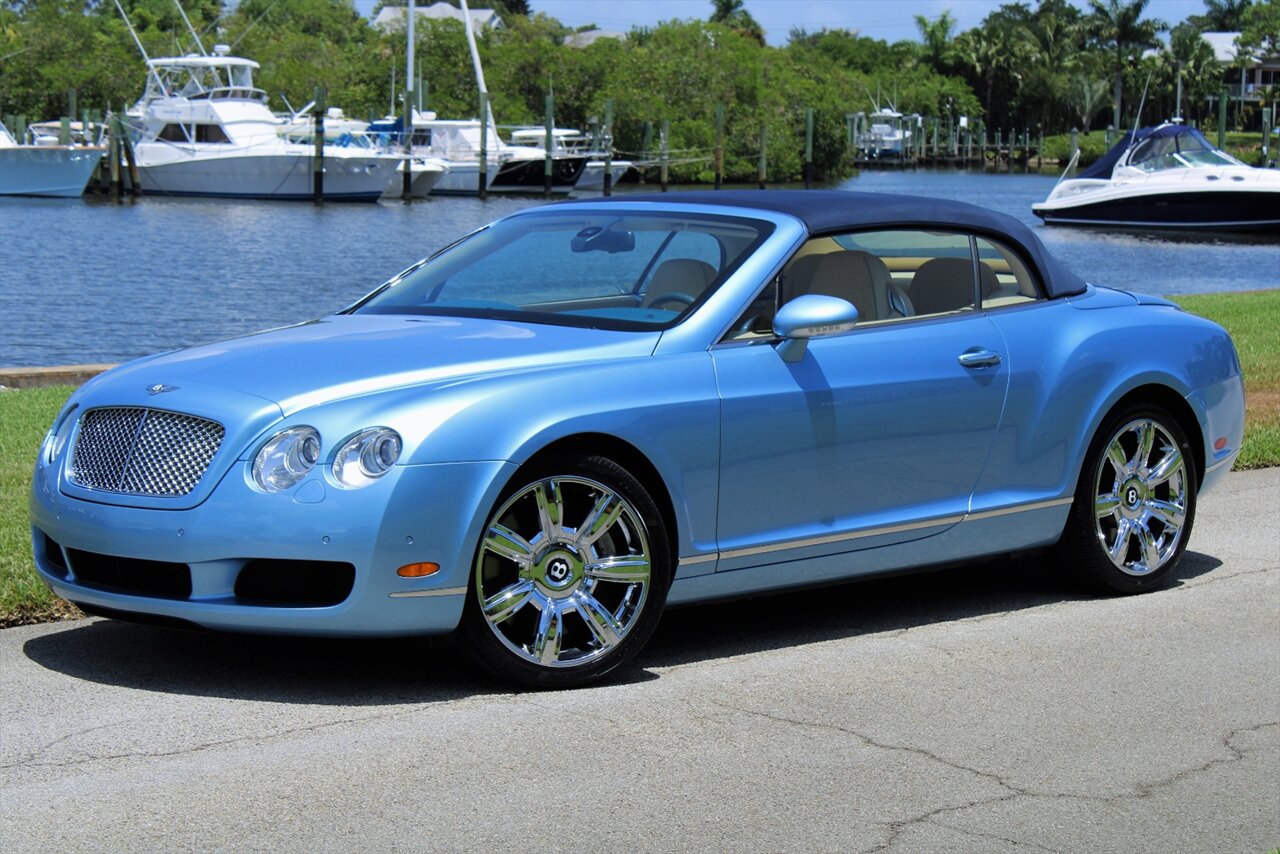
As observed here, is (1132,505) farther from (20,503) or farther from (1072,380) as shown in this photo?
(20,503)

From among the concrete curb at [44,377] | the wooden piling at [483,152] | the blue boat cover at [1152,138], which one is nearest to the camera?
the concrete curb at [44,377]

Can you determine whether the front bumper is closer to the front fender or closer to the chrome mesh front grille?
the chrome mesh front grille

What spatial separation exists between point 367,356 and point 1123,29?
5126 inches

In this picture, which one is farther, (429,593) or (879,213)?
(879,213)

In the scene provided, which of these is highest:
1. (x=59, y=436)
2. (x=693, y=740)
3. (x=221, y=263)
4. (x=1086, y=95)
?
(x=1086, y=95)

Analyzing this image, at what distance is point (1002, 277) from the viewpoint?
728 centimetres

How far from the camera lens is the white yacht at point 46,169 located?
6101 centimetres

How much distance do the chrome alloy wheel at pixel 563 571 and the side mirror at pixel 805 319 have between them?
2.83 feet

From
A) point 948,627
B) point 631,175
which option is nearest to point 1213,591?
point 948,627

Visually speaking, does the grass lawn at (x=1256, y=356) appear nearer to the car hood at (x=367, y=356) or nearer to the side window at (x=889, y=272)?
the side window at (x=889, y=272)

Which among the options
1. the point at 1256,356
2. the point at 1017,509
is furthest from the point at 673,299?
the point at 1256,356

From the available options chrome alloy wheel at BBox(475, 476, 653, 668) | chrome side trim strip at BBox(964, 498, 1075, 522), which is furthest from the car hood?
chrome side trim strip at BBox(964, 498, 1075, 522)

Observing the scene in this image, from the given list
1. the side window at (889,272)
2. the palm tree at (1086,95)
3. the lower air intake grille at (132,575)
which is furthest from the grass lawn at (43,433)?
the palm tree at (1086,95)

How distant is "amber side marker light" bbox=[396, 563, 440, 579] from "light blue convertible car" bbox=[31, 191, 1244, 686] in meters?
0.02
